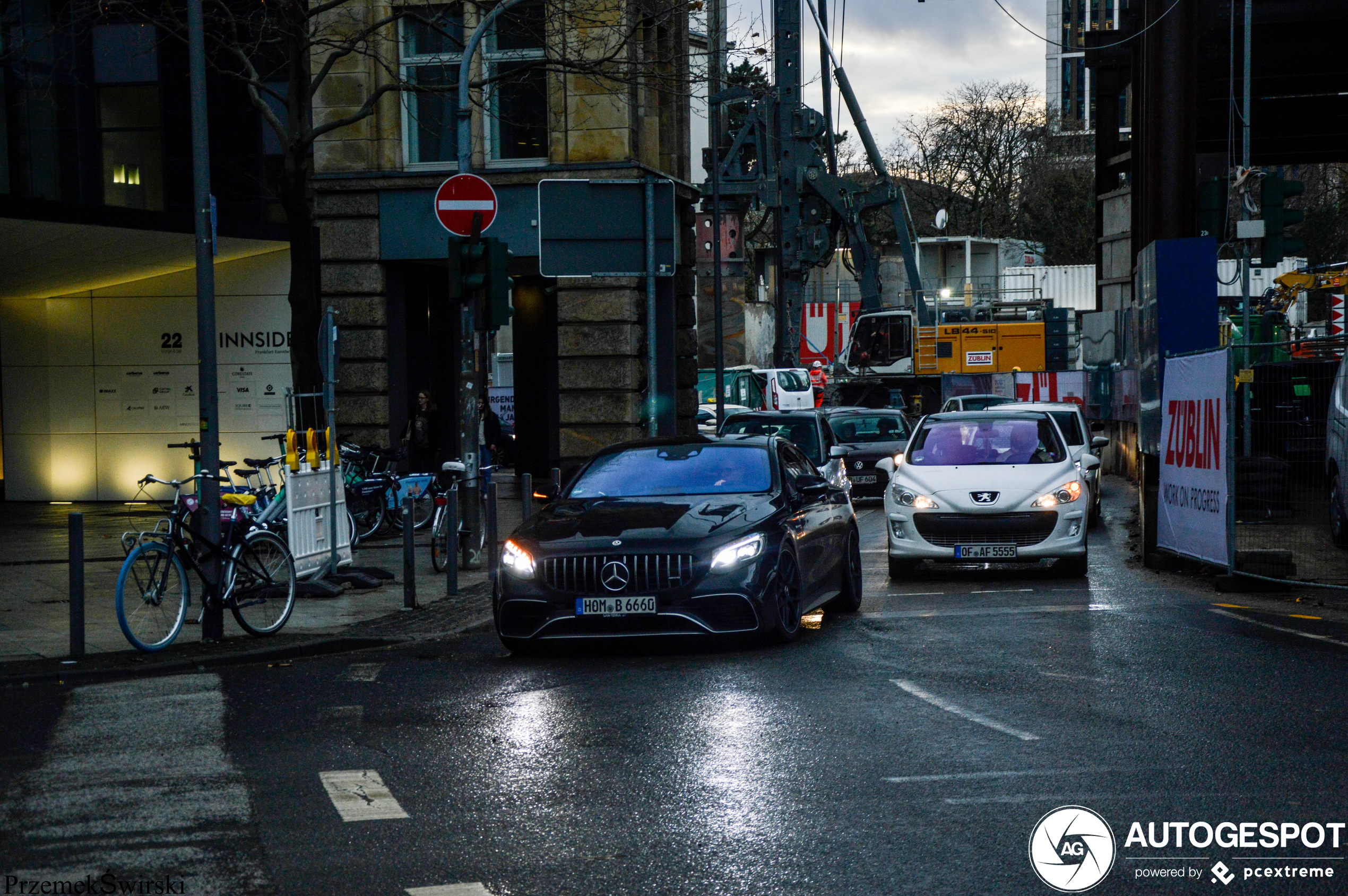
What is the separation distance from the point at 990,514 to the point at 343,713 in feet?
24.6

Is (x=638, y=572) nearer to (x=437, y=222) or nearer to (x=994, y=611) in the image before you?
(x=994, y=611)

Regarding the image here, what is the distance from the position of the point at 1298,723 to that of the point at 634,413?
17971 millimetres

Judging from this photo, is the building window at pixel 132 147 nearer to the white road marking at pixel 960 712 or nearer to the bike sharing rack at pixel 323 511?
the bike sharing rack at pixel 323 511

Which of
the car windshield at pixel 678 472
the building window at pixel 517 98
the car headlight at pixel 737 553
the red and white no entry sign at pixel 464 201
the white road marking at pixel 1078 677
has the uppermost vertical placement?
the building window at pixel 517 98

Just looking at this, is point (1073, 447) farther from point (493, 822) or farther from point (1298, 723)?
point (493, 822)

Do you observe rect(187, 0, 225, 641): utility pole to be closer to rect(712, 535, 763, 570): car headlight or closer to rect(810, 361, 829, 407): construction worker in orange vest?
rect(712, 535, 763, 570): car headlight

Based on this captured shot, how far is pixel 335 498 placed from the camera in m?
13.9

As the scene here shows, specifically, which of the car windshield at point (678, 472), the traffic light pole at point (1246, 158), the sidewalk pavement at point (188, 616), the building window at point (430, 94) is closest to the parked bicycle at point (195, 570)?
the sidewalk pavement at point (188, 616)

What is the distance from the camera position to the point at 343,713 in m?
8.24

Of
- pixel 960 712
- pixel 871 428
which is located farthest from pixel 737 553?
pixel 871 428

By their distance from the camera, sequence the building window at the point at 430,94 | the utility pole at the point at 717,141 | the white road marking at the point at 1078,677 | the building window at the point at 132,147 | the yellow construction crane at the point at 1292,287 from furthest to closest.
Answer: the yellow construction crane at the point at 1292,287
the utility pole at the point at 717,141
the building window at the point at 430,94
the building window at the point at 132,147
the white road marking at the point at 1078,677

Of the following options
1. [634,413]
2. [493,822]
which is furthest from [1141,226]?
[493,822]

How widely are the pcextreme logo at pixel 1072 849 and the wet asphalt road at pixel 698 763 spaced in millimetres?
59

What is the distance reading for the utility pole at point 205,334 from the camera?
10.9 metres
